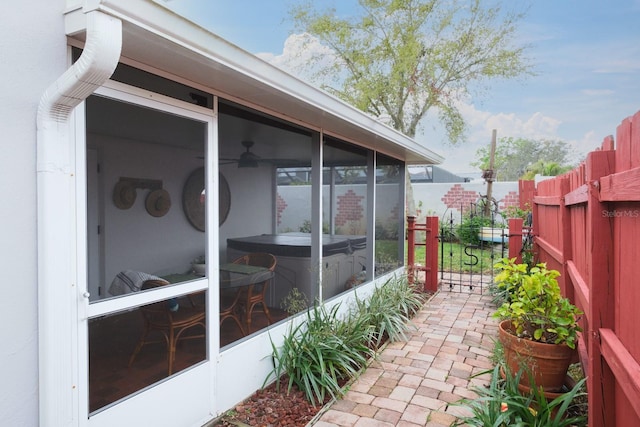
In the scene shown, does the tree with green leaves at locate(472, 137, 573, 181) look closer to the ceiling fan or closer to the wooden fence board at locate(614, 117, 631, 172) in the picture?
the ceiling fan

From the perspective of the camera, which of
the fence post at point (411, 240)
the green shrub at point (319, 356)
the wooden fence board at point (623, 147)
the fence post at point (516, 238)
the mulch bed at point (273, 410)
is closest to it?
the wooden fence board at point (623, 147)

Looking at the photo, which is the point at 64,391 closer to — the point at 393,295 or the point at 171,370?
the point at 171,370

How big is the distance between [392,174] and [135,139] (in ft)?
14.4

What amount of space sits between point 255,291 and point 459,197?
38.8 feet

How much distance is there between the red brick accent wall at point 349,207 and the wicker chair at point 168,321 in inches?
118

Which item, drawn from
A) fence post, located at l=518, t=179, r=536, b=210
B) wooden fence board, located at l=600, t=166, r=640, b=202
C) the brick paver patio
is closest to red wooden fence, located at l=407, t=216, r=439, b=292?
the brick paver patio

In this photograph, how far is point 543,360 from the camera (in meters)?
2.52

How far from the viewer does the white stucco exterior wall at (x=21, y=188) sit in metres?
1.58

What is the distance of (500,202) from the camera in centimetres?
1345

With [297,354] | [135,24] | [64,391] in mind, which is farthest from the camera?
[297,354]

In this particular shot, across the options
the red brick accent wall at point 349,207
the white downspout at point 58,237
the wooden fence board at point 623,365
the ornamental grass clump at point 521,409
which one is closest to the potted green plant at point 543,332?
the ornamental grass clump at point 521,409

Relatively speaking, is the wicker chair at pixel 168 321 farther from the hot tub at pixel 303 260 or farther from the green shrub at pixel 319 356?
the hot tub at pixel 303 260

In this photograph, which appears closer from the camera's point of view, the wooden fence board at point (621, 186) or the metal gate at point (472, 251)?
the wooden fence board at point (621, 186)

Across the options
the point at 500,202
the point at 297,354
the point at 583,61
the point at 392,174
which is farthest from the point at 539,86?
the point at 297,354
